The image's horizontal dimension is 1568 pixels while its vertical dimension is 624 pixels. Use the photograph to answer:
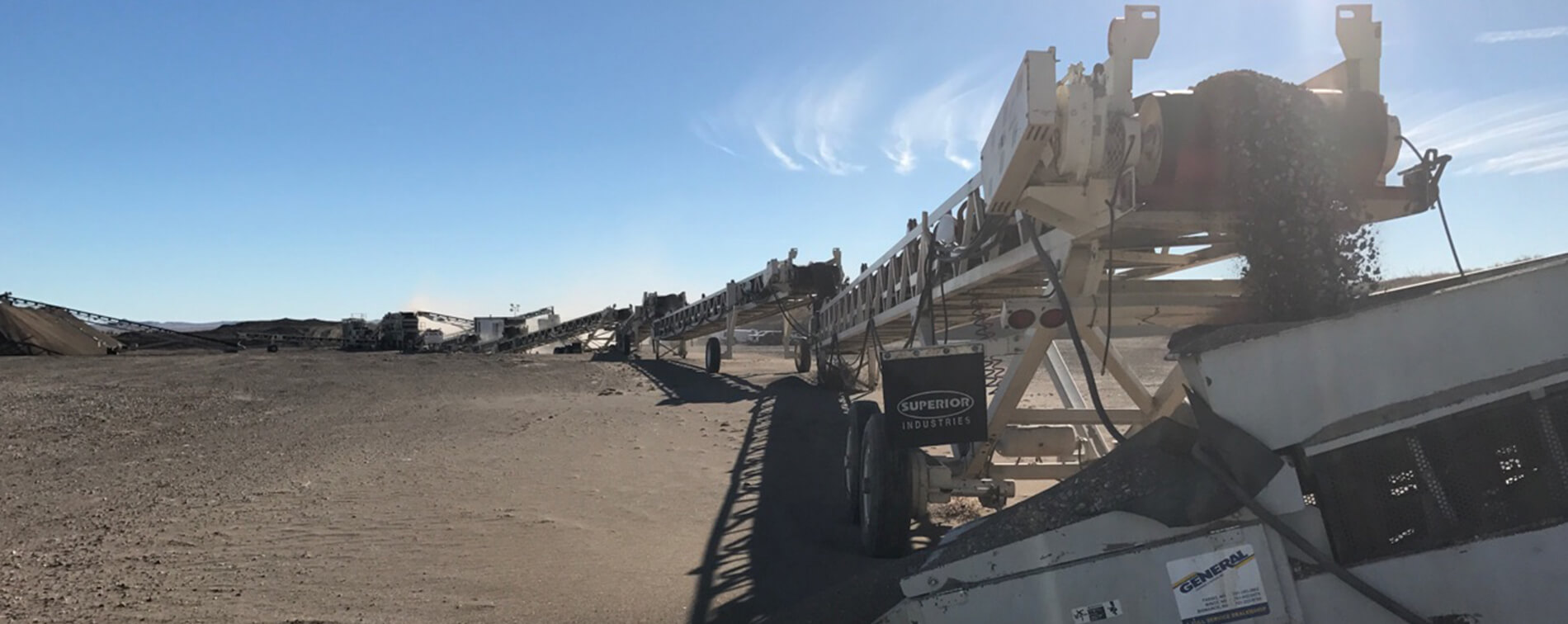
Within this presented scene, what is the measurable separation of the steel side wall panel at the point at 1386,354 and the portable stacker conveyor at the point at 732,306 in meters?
13.3

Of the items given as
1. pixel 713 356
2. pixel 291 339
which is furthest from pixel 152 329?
pixel 713 356

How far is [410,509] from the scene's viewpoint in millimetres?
7090

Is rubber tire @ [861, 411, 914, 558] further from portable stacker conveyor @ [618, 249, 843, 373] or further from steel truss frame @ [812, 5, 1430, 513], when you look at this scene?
portable stacker conveyor @ [618, 249, 843, 373]

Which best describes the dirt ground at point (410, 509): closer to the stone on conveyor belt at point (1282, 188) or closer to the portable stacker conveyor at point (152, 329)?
the stone on conveyor belt at point (1282, 188)

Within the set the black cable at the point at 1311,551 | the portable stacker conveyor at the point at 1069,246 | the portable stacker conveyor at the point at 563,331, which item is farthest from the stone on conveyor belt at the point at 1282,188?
the portable stacker conveyor at the point at 563,331

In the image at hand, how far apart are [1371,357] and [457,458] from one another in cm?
898

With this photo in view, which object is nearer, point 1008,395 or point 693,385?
point 1008,395

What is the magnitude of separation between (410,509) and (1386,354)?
697 cm

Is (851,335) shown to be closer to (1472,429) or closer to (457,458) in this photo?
(457,458)

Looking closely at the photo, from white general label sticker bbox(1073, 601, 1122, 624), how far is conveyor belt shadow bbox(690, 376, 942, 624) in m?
2.29

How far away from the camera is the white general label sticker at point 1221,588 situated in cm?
264

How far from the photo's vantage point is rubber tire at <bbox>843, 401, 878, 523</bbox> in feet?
19.6

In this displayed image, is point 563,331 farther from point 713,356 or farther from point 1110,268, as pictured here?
point 1110,268

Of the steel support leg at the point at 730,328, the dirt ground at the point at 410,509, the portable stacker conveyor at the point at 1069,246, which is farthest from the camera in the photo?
the steel support leg at the point at 730,328
